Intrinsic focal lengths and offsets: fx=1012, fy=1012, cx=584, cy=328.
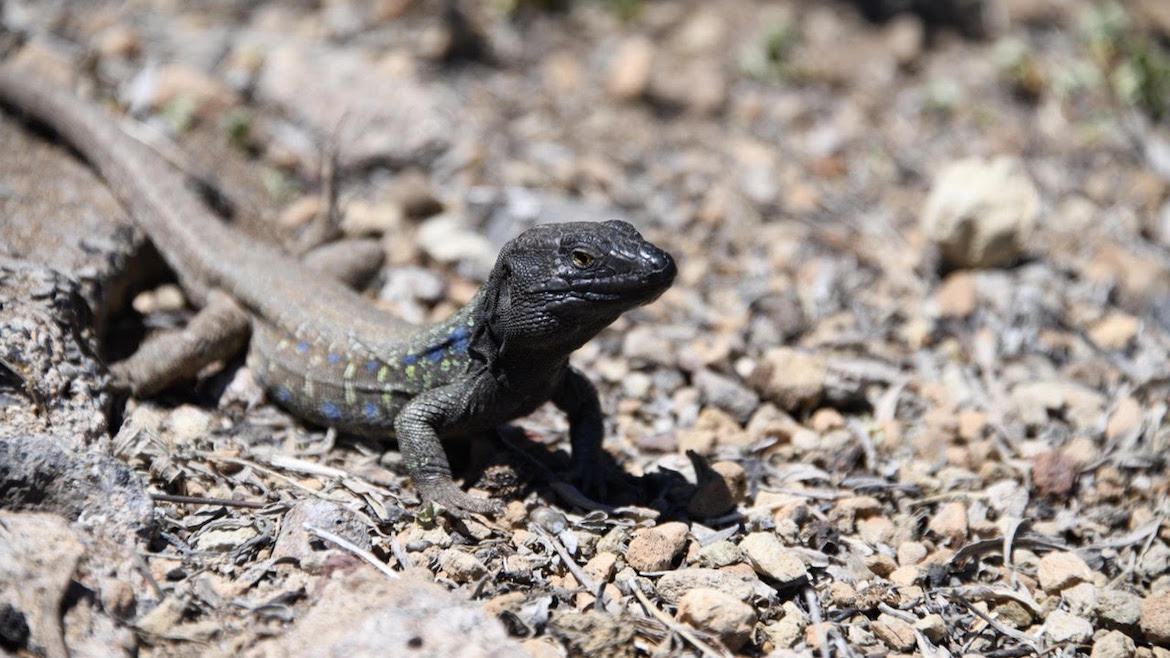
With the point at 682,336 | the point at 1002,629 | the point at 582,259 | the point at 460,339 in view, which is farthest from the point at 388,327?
the point at 1002,629

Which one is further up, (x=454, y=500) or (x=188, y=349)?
(x=188, y=349)

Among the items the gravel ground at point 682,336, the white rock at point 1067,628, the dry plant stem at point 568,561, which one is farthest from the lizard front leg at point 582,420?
the white rock at point 1067,628

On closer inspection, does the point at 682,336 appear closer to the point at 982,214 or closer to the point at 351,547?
the point at 982,214

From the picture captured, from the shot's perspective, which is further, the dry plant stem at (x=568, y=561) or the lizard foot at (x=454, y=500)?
the lizard foot at (x=454, y=500)

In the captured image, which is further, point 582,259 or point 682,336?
point 682,336

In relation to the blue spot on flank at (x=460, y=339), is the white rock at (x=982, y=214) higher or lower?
lower

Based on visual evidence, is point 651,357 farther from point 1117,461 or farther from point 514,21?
point 514,21

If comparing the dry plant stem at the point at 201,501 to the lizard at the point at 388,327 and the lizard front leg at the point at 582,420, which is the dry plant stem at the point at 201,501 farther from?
the lizard front leg at the point at 582,420
